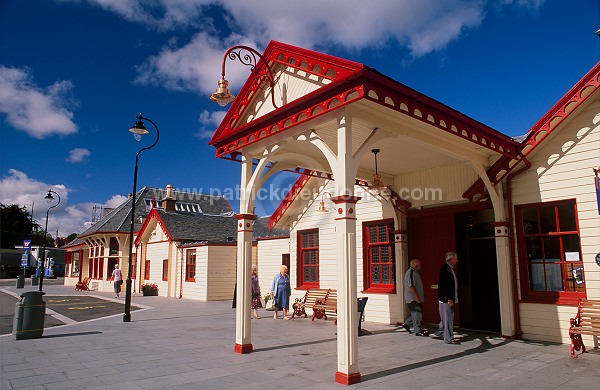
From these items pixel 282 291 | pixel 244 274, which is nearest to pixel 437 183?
pixel 282 291

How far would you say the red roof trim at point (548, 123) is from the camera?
763 cm

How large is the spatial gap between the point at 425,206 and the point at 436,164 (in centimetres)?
116

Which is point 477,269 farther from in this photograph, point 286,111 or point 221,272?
point 221,272

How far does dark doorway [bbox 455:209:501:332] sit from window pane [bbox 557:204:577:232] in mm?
2684

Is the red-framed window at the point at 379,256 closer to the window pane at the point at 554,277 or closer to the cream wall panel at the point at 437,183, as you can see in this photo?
the cream wall panel at the point at 437,183

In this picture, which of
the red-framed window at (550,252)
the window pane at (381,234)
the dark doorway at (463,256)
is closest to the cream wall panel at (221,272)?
the window pane at (381,234)

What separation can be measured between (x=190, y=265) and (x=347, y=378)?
17375 mm

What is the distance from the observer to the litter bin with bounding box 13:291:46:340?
8969mm

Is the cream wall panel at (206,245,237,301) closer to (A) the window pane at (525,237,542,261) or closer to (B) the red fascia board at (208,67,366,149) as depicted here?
(B) the red fascia board at (208,67,366,149)

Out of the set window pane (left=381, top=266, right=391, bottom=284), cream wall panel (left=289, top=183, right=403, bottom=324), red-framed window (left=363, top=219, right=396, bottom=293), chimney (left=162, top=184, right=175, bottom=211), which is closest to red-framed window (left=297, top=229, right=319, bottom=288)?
cream wall panel (left=289, top=183, right=403, bottom=324)

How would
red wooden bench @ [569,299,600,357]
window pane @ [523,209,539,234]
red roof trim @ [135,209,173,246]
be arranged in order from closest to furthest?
red wooden bench @ [569,299,600,357] < window pane @ [523,209,539,234] < red roof trim @ [135,209,173,246]

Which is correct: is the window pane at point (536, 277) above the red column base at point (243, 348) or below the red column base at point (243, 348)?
above

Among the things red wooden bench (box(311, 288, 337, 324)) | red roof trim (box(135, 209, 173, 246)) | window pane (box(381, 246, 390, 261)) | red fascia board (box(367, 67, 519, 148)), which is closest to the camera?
red fascia board (box(367, 67, 519, 148))

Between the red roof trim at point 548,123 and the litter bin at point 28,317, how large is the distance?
990 cm
